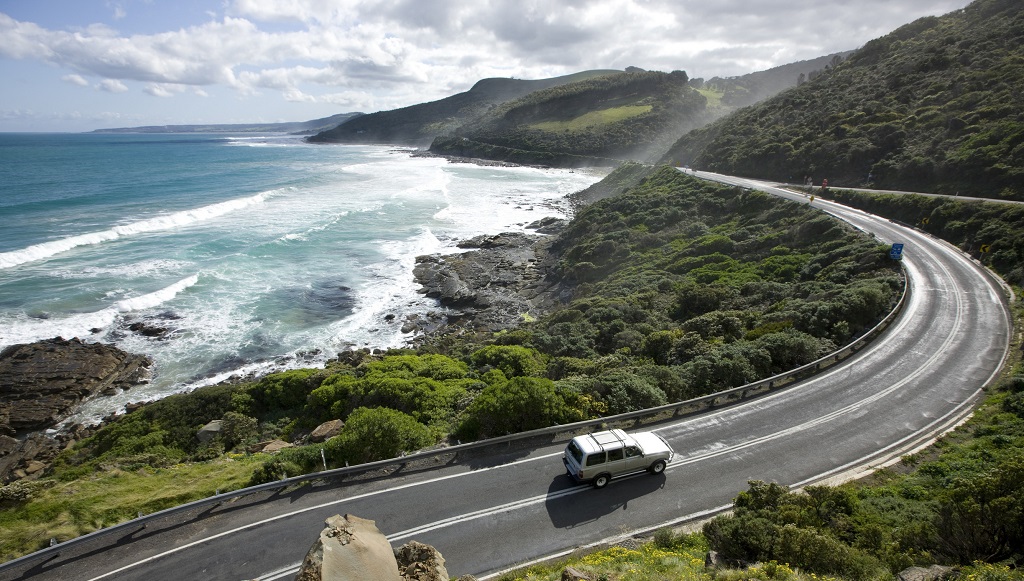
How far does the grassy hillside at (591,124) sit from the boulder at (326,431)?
106m

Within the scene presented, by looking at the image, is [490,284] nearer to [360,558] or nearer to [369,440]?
[369,440]

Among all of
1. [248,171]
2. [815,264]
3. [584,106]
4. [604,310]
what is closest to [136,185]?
[248,171]

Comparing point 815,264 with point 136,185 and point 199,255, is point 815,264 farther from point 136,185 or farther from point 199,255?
point 136,185

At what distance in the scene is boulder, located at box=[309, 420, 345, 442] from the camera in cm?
1571

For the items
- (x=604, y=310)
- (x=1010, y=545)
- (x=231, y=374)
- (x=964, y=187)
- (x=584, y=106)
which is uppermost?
(x=584, y=106)

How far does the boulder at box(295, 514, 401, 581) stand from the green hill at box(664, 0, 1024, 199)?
4341cm

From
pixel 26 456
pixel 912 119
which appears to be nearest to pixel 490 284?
pixel 26 456

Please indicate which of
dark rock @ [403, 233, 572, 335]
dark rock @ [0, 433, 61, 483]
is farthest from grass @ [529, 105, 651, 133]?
dark rock @ [0, 433, 61, 483]

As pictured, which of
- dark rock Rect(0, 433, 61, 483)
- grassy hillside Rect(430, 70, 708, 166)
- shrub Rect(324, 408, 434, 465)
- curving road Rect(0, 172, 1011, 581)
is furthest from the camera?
grassy hillside Rect(430, 70, 708, 166)

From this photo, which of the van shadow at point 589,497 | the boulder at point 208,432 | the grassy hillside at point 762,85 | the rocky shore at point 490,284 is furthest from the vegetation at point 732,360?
the grassy hillside at point 762,85

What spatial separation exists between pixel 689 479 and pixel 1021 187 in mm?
36431

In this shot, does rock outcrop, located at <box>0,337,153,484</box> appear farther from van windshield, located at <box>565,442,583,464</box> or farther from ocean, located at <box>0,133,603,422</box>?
van windshield, located at <box>565,442,583,464</box>

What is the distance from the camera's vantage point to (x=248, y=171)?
4097 inches

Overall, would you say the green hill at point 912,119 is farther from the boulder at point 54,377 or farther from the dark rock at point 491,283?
the boulder at point 54,377
